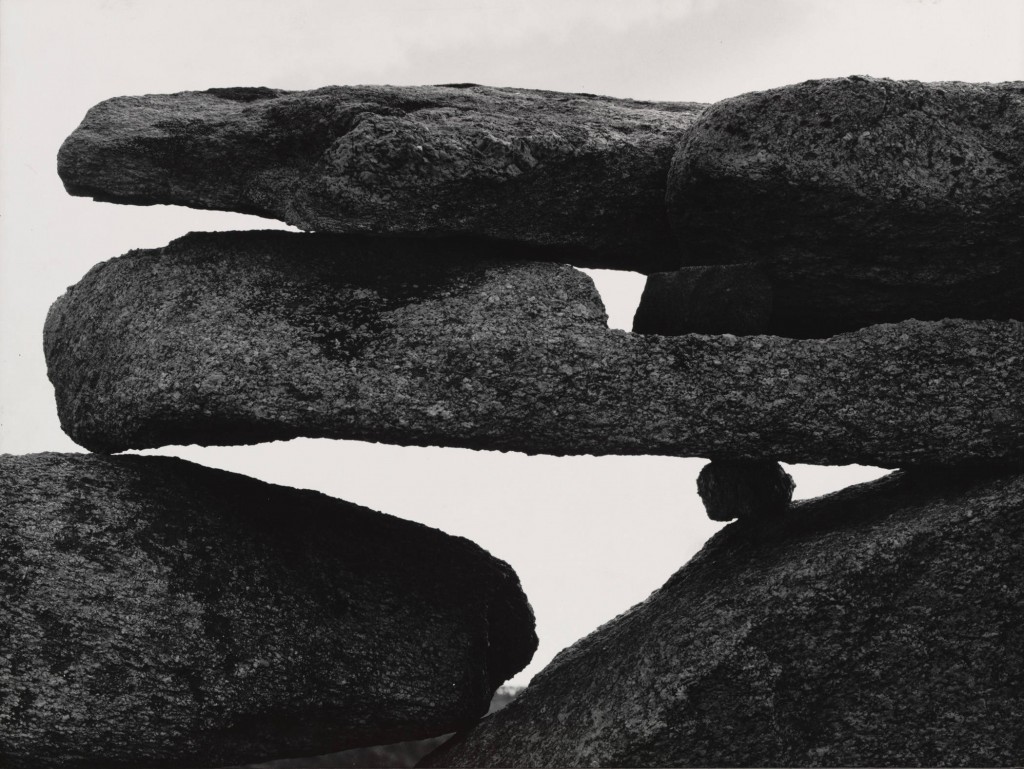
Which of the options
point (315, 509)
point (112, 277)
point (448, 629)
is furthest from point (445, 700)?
point (112, 277)

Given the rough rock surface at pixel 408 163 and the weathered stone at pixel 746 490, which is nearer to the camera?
the rough rock surface at pixel 408 163

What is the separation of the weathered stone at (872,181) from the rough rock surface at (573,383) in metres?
0.56

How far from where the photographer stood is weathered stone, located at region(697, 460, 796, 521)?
8.62m

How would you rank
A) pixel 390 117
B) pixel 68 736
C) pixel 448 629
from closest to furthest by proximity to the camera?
pixel 68 736, pixel 390 117, pixel 448 629

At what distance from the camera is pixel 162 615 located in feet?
23.0

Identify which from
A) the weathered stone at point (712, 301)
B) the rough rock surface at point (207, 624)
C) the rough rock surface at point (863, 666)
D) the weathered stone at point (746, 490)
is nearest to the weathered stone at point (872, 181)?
the weathered stone at point (712, 301)

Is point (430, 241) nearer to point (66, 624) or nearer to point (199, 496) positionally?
point (199, 496)

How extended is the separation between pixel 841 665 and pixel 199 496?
4.16m

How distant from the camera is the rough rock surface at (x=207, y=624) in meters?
6.77

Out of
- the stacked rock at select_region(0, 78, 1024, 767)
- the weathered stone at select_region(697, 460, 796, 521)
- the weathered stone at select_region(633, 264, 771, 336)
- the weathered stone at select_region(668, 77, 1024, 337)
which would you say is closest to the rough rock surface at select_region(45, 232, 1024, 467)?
the stacked rock at select_region(0, 78, 1024, 767)

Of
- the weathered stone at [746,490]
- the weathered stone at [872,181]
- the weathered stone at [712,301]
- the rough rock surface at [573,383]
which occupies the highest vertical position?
the weathered stone at [872,181]

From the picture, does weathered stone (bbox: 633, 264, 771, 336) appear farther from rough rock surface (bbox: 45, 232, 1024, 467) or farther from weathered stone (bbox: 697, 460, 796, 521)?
weathered stone (bbox: 697, 460, 796, 521)

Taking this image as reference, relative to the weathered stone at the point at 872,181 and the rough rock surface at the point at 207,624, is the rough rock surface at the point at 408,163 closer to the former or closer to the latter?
the weathered stone at the point at 872,181

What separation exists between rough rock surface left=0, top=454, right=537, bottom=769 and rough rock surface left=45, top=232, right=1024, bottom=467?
0.77m
